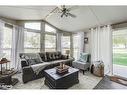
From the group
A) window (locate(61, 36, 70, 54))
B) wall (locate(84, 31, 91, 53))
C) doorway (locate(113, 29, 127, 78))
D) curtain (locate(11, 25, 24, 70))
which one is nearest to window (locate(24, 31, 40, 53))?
curtain (locate(11, 25, 24, 70))

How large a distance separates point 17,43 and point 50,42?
1499 millimetres

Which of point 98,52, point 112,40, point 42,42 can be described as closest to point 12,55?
point 42,42

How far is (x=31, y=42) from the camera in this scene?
4.07 m

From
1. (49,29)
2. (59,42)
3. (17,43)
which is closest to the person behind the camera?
(17,43)

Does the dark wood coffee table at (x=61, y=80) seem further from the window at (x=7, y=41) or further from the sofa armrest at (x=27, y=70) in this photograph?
the window at (x=7, y=41)

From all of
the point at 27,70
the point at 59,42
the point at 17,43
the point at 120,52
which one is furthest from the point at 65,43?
the point at 27,70

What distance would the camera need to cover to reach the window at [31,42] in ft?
12.7

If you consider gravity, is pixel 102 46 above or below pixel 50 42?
below

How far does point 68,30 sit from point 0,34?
2832 mm

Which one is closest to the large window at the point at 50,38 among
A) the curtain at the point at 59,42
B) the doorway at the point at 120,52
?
the curtain at the point at 59,42

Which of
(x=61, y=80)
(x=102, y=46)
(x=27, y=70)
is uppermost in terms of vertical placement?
(x=102, y=46)

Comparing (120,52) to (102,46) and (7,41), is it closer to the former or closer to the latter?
(102,46)

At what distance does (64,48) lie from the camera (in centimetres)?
489

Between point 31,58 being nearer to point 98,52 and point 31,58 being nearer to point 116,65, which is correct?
point 98,52
